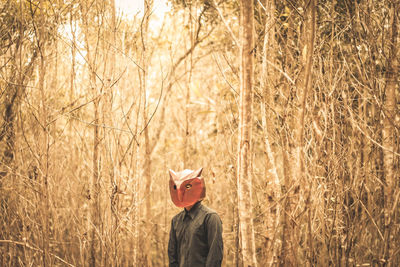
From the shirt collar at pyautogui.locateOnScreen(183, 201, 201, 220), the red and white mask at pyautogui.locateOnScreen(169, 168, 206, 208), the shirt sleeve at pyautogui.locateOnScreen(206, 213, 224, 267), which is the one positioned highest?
the red and white mask at pyautogui.locateOnScreen(169, 168, 206, 208)

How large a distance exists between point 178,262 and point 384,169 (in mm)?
2229

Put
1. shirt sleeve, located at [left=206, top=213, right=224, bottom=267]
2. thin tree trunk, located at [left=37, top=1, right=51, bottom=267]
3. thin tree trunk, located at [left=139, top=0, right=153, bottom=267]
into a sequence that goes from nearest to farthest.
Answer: shirt sleeve, located at [left=206, top=213, right=224, bottom=267] → thin tree trunk, located at [left=37, top=1, right=51, bottom=267] → thin tree trunk, located at [left=139, top=0, right=153, bottom=267]

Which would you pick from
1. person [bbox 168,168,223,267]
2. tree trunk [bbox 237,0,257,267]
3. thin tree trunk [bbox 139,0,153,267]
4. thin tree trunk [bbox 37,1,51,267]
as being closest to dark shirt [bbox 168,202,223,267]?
person [bbox 168,168,223,267]

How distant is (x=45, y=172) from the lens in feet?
9.35

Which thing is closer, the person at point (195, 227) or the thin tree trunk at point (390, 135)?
the person at point (195, 227)

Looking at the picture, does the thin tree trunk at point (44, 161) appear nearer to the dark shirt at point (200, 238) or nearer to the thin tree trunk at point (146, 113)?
the thin tree trunk at point (146, 113)

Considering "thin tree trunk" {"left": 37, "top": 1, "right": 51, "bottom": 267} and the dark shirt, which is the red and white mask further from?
"thin tree trunk" {"left": 37, "top": 1, "right": 51, "bottom": 267}

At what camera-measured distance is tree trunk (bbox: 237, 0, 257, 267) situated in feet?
7.65

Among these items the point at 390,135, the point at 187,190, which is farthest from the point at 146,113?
the point at 390,135

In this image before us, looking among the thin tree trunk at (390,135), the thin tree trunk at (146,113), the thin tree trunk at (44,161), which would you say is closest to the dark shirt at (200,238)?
the thin tree trunk at (146,113)

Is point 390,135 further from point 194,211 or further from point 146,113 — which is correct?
point 146,113

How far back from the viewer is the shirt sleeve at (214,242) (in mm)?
2225

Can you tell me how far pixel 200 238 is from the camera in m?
2.34

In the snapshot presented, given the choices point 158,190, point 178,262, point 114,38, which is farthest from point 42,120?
point 158,190
